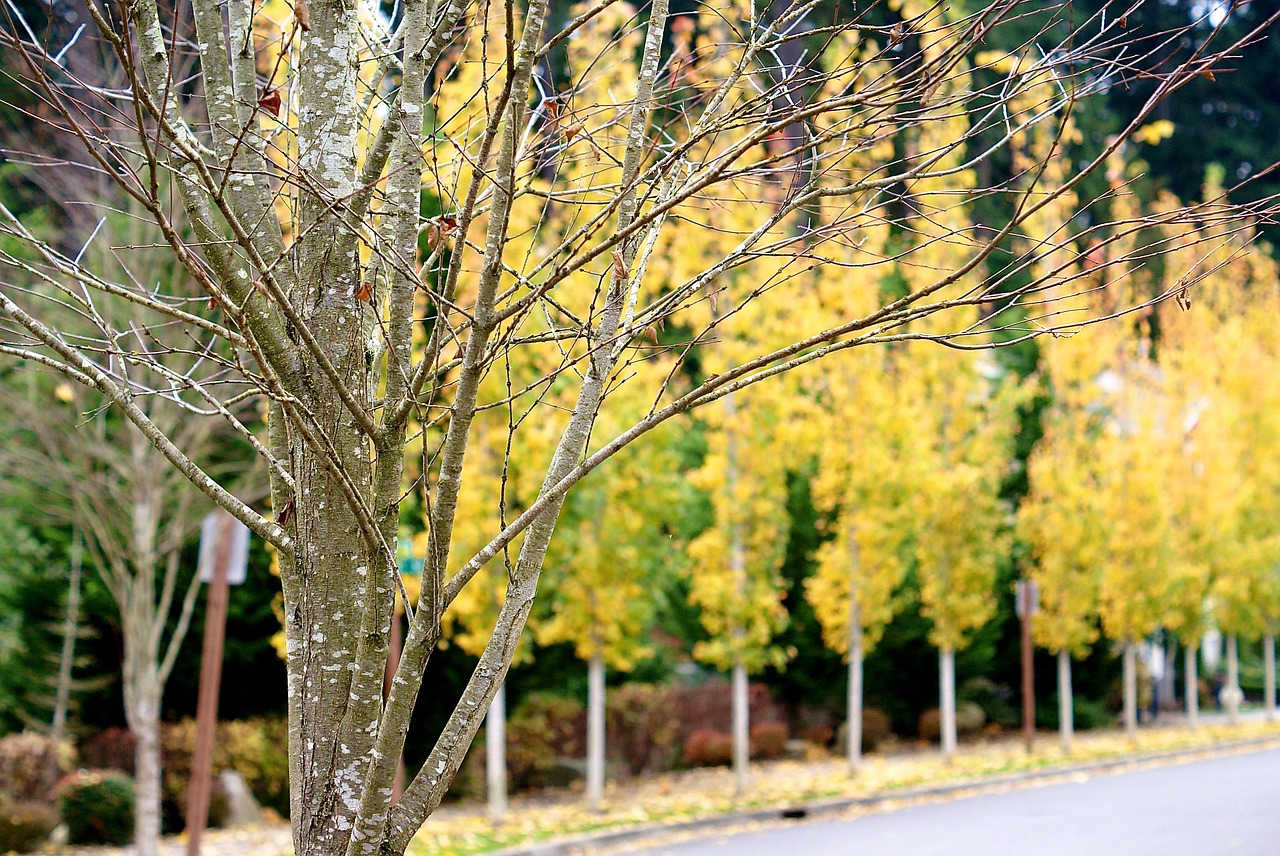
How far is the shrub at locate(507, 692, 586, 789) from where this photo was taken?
13594 millimetres

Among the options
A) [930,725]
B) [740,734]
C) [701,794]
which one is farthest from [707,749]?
[930,725]

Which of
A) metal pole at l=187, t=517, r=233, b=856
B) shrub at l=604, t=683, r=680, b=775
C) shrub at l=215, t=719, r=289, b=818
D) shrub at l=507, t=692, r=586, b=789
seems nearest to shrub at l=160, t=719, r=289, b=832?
shrub at l=215, t=719, r=289, b=818

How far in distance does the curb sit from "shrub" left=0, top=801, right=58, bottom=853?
3830 millimetres

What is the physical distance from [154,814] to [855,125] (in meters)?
8.36

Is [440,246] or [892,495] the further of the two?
[892,495]

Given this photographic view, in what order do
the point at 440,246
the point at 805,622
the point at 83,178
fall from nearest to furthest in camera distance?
1. the point at 440,246
2. the point at 83,178
3. the point at 805,622

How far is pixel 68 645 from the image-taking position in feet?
38.7

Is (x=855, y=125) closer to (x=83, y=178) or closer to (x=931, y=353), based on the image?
(x=83, y=178)

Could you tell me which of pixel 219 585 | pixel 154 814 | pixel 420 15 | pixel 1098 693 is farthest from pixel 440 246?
pixel 1098 693

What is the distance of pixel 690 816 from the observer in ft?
38.9

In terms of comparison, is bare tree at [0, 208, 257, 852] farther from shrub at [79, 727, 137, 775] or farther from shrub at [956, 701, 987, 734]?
shrub at [956, 701, 987, 734]

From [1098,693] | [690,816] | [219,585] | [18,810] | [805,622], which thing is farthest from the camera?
[1098,693]

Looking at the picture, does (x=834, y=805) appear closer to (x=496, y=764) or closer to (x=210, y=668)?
(x=496, y=764)

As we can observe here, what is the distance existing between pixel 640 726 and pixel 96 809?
6911 millimetres
